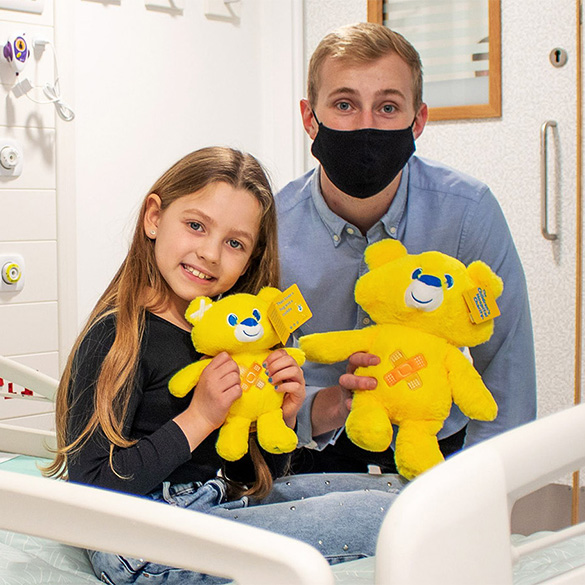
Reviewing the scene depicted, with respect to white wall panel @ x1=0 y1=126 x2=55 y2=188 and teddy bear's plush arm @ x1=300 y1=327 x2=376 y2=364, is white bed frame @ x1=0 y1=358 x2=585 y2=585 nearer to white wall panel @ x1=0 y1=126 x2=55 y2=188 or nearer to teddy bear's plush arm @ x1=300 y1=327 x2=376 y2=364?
teddy bear's plush arm @ x1=300 y1=327 x2=376 y2=364

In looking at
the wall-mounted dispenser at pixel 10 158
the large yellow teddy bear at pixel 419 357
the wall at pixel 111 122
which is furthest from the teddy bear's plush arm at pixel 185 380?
the wall-mounted dispenser at pixel 10 158

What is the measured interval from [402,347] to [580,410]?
1.83ft

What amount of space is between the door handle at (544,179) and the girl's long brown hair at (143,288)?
46.6 inches

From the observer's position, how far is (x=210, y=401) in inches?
41.8

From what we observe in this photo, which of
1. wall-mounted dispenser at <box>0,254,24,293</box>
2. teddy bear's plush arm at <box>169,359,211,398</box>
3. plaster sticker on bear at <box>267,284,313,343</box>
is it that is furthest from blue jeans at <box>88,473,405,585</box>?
wall-mounted dispenser at <box>0,254,24,293</box>

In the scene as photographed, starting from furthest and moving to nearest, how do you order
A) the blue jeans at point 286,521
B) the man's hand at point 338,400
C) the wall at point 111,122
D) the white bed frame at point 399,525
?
the wall at point 111,122
the man's hand at point 338,400
the blue jeans at point 286,521
the white bed frame at point 399,525

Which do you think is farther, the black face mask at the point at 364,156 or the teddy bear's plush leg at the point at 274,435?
the black face mask at the point at 364,156

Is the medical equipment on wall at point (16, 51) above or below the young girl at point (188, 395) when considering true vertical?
above

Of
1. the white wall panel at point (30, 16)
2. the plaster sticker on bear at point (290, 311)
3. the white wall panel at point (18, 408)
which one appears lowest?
the white wall panel at point (18, 408)

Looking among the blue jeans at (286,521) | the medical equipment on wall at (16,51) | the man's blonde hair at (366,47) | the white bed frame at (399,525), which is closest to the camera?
the white bed frame at (399,525)

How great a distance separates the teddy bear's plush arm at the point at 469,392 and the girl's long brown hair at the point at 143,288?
31 centimetres

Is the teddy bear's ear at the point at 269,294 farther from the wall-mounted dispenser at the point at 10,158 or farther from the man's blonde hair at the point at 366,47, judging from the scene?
the wall-mounted dispenser at the point at 10,158

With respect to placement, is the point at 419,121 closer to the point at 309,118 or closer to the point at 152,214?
the point at 309,118

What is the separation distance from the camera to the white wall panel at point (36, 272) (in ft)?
Answer: 6.88
